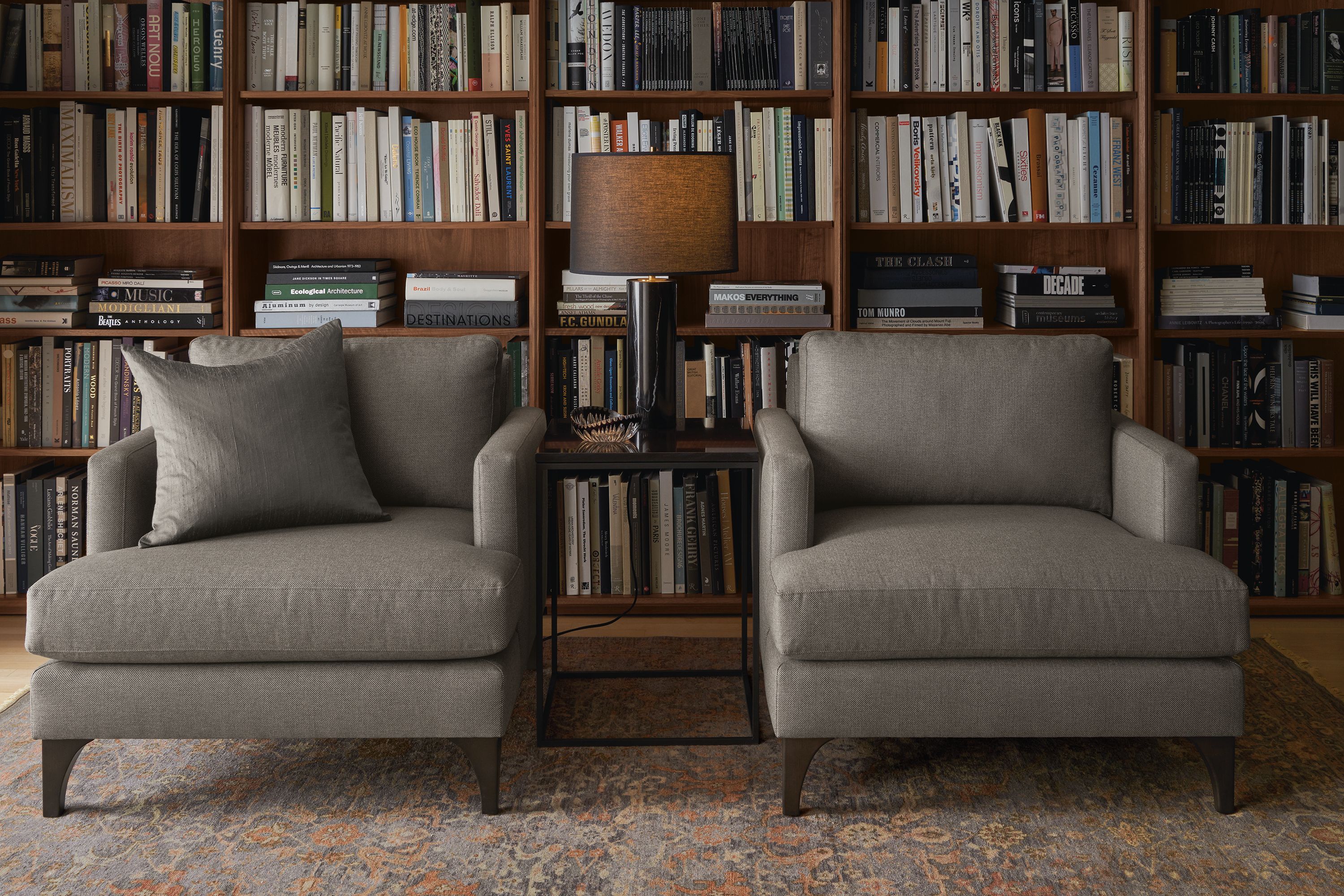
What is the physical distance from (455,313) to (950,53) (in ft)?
5.08

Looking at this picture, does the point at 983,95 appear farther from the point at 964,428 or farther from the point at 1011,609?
the point at 1011,609

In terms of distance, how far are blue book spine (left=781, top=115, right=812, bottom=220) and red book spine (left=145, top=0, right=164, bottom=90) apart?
1.75 metres

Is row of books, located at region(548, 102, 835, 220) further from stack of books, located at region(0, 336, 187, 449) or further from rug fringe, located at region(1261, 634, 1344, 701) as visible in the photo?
rug fringe, located at region(1261, 634, 1344, 701)

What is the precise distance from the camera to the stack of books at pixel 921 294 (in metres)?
3.54

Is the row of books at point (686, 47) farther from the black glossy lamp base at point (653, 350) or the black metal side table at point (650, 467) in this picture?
the black metal side table at point (650, 467)

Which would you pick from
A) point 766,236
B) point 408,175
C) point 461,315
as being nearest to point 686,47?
point 766,236

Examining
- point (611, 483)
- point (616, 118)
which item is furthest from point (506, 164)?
point (611, 483)

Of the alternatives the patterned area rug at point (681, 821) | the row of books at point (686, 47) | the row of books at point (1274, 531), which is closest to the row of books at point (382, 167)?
the row of books at point (686, 47)

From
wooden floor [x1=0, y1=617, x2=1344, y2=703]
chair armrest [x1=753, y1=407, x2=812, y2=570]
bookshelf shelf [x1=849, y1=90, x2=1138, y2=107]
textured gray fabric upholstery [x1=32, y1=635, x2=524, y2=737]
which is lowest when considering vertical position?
wooden floor [x1=0, y1=617, x2=1344, y2=703]

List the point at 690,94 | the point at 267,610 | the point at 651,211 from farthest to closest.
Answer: the point at 690,94 → the point at 651,211 → the point at 267,610

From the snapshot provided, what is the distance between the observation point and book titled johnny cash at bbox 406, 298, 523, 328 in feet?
11.6

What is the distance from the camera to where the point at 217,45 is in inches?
135

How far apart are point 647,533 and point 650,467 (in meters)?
0.72

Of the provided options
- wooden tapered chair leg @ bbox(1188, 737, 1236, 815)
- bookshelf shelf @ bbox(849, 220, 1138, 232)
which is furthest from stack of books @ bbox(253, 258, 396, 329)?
wooden tapered chair leg @ bbox(1188, 737, 1236, 815)
